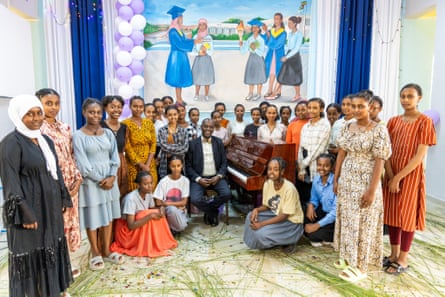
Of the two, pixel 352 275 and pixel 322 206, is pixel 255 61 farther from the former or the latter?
pixel 352 275

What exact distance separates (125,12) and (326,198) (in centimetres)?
417

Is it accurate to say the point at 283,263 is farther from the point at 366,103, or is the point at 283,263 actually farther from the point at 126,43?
the point at 126,43

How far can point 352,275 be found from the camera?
2.50 m

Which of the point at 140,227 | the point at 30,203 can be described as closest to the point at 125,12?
the point at 140,227

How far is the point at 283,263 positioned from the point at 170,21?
4551 millimetres

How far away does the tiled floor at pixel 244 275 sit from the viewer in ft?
7.87

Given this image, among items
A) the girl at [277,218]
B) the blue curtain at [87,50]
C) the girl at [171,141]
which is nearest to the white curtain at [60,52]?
the blue curtain at [87,50]

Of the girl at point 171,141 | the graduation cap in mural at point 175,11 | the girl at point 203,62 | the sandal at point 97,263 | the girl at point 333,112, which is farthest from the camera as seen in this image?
the girl at point 203,62

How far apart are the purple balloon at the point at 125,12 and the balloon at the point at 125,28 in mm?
127

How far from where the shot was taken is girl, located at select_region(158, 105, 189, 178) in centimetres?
375

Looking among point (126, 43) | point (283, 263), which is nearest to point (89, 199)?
point (283, 263)

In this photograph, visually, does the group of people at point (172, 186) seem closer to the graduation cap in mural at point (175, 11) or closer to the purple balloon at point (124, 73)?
the purple balloon at point (124, 73)

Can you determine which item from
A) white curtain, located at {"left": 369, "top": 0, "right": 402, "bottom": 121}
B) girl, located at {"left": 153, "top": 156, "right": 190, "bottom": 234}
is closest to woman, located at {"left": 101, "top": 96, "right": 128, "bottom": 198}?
girl, located at {"left": 153, "top": 156, "right": 190, "bottom": 234}

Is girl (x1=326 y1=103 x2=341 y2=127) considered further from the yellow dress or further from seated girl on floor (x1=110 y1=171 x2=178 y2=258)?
seated girl on floor (x1=110 y1=171 x2=178 y2=258)
